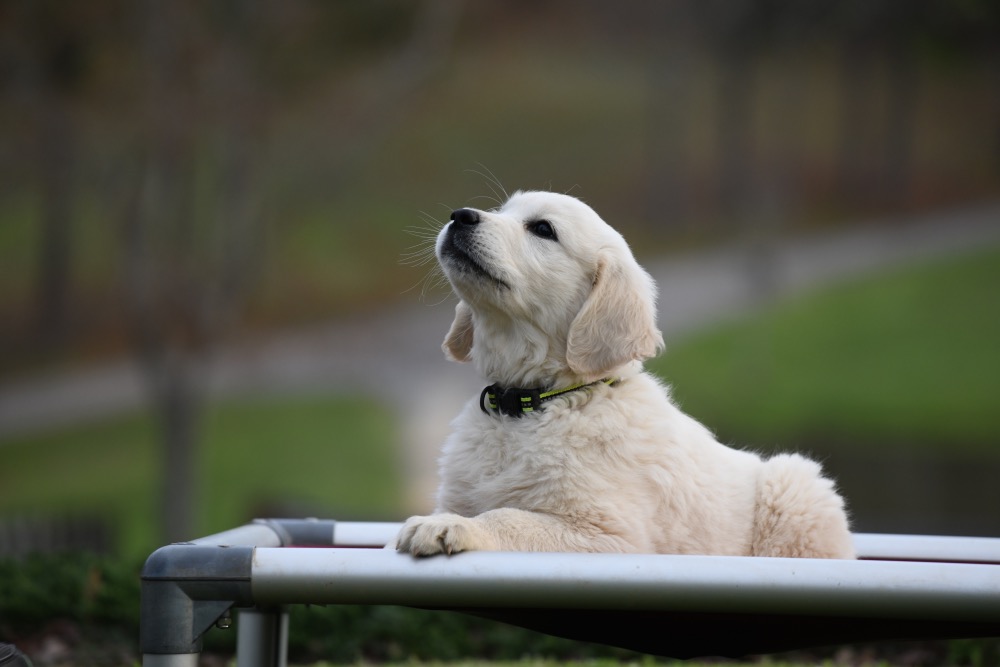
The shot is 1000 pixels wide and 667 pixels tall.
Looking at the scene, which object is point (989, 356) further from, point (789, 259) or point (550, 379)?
point (550, 379)

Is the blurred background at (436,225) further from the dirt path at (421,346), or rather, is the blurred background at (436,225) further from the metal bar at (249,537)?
the metal bar at (249,537)

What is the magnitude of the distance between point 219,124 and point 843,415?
31.6 feet

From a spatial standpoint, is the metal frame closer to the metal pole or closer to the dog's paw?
the dog's paw

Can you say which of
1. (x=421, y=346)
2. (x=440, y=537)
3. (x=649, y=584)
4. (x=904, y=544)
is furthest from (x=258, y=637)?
(x=421, y=346)

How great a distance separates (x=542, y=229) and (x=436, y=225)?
347 inches

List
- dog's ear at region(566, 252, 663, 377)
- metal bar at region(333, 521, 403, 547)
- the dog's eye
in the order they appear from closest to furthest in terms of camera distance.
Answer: dog's ear at region(566, 252, 663, 377) < the dog's eye < metal bar at region(333, 521, 403, 547)

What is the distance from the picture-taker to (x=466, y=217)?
153 inches

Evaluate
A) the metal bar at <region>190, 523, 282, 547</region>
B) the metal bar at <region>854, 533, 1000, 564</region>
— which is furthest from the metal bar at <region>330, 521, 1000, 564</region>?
the metal bar at <region>190, 523, 282, 547</region>

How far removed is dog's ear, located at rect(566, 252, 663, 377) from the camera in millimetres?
3746

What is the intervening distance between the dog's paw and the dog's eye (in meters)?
1.22

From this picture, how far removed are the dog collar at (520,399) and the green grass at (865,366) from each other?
1141 cm

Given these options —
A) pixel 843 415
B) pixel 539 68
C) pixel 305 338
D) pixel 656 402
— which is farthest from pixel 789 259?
pixel 656 402

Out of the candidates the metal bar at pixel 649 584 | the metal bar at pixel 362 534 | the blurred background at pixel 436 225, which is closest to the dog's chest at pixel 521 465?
the metal bar at pixel 649 584

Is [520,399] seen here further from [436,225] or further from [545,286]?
[436,225]
